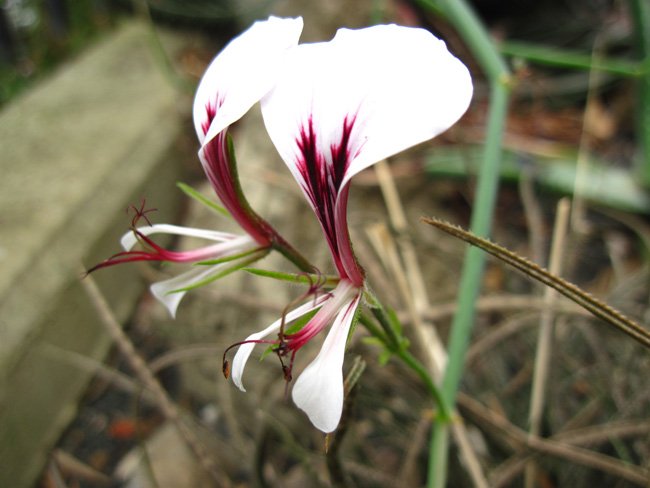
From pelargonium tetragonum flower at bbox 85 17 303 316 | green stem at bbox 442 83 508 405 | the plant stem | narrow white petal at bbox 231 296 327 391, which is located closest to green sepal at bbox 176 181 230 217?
pelargonium tetragonum flower at bbox 85 17 303 316

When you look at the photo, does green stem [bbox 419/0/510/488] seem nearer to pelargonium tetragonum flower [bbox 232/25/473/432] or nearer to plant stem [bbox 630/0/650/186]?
pelargonium tetragonum flower [bbox 232/25/473/432]

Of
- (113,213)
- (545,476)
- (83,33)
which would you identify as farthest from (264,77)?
(83,33)

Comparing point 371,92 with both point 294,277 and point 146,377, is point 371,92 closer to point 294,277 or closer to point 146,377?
point 294,277

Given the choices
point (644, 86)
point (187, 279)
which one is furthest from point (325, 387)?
point (644, 86)

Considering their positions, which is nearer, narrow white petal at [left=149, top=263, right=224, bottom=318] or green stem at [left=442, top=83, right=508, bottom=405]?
narrow white petal at [left=149, top=263, right=224, bottom=318]

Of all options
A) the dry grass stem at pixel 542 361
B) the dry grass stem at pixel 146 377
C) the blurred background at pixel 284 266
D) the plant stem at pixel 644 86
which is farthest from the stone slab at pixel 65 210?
the plant stem at pixel 644 86

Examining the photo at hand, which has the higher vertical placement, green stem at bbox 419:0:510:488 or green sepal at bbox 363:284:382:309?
green sepal at bbox 363:284:382:309
